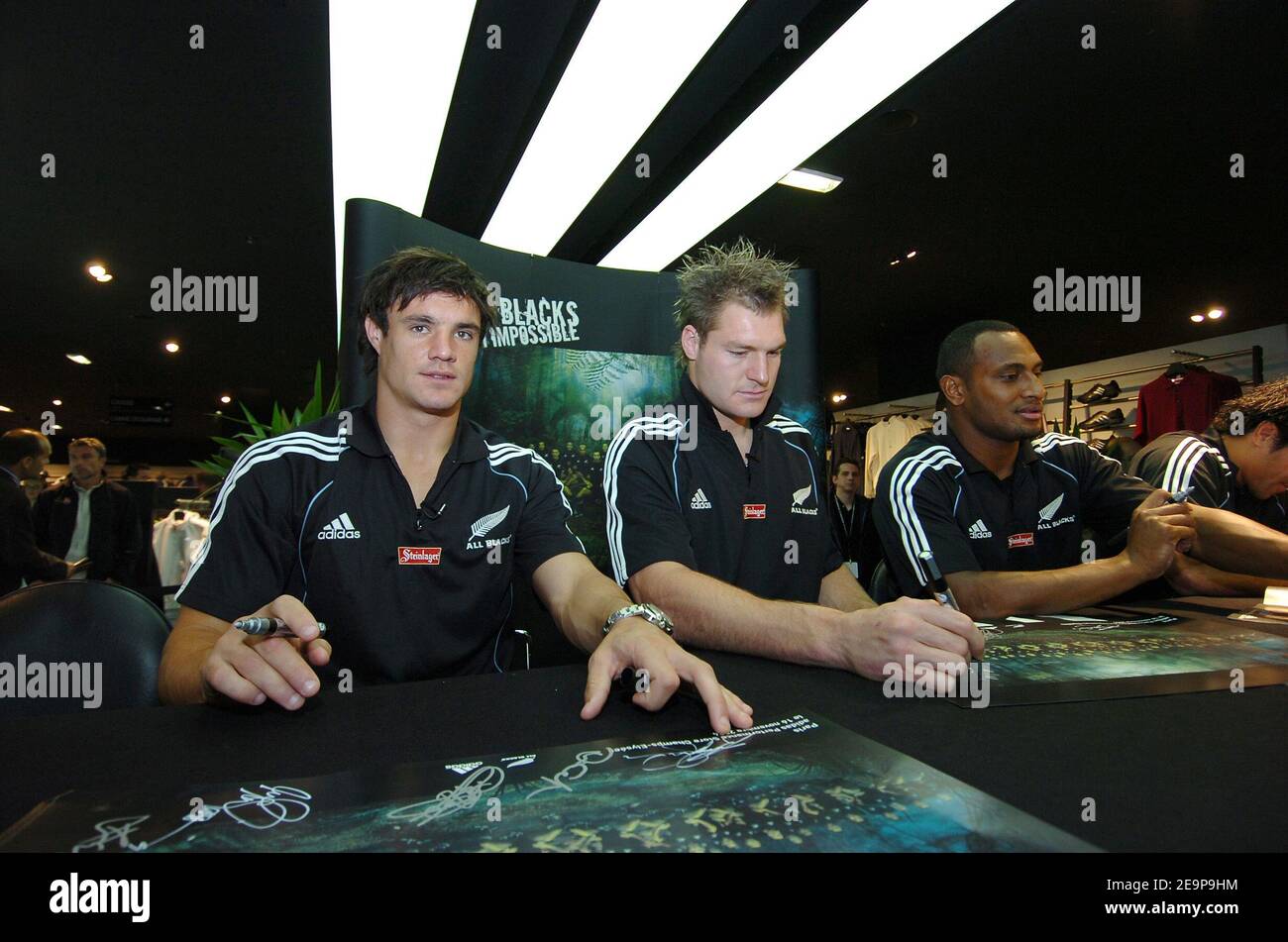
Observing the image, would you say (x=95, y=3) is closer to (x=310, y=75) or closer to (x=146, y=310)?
(x=310, y=75)

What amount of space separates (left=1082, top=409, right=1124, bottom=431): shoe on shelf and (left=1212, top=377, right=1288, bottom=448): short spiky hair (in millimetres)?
4438

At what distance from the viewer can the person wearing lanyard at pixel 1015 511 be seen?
70.2 inches

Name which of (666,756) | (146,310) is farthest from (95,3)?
(146,310)

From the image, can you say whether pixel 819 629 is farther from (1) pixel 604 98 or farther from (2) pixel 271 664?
(1) pixel 604 98

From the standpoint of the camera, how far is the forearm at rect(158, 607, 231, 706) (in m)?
1.11

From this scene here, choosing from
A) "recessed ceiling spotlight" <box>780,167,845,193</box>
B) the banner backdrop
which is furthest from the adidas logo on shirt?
"recessed ceiling spotlight" <box>780,167,845,193</box>

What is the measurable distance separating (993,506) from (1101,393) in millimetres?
5553

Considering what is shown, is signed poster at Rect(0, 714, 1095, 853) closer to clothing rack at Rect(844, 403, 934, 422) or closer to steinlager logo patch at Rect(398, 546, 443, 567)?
steinlager logo patch at Rect(398, 546, 443, 567)

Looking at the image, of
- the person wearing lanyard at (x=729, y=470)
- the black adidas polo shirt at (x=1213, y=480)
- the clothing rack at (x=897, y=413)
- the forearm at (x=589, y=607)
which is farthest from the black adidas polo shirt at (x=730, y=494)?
the clothing rack at (x=897, y=413)

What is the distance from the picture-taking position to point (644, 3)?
86.7 inches
